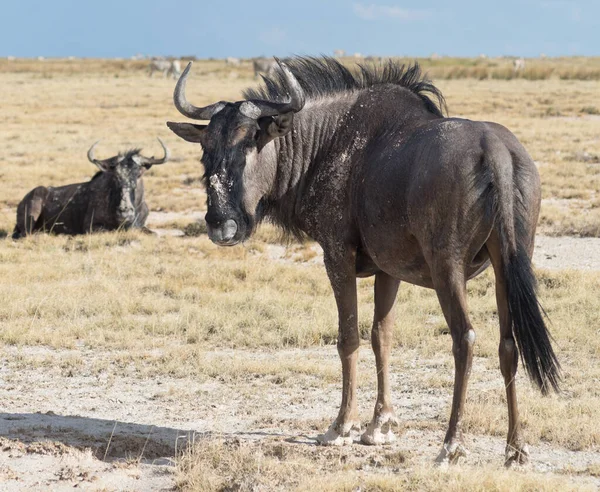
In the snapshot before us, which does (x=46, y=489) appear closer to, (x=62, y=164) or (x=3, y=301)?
(x=3, y=301)

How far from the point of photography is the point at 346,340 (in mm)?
6125

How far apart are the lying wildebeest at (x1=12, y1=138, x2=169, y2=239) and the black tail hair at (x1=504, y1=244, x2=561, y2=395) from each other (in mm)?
9735

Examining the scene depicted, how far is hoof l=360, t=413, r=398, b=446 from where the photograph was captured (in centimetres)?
608

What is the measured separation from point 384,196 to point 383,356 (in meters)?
1.34

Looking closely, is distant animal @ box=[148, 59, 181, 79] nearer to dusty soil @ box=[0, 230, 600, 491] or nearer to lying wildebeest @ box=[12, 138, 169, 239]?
lying wildebeest @ box=[12, 138, 169, 239]

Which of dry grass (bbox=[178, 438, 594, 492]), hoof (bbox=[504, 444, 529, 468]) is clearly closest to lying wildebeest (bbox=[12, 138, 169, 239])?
dry grass (bbox=[178, 438, 594, 492])

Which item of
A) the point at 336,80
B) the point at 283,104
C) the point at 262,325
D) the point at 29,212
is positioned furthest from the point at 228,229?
the point at 29,212

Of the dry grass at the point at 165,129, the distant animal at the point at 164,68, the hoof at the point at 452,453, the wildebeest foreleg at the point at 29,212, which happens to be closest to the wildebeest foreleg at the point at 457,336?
the hoof at the point at 452,453

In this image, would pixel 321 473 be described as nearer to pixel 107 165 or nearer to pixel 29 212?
pixel 29 212

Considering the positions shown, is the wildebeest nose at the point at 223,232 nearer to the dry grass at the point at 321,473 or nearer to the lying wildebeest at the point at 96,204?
the dry grass at the point at 321,473

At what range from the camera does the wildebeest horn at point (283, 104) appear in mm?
5734

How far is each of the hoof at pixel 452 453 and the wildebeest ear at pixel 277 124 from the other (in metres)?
2.18

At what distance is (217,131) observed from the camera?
5.71 meters

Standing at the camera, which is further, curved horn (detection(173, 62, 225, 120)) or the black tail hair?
curved horn (detection(173, 62, 225, 120))
